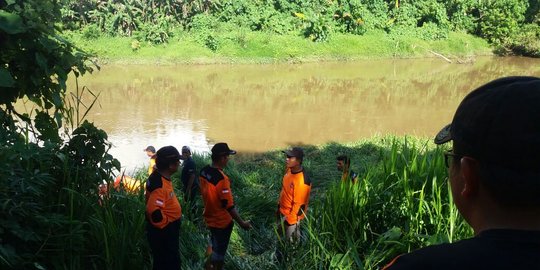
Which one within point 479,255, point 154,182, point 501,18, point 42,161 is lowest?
point 154,182

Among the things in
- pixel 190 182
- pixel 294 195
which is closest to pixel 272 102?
pixel 190 182

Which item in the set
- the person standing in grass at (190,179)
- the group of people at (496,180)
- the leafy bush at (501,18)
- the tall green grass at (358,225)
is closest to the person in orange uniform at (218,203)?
the tall green grass at (358,225)

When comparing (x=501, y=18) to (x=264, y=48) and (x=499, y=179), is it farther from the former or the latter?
(x=499, y=179)

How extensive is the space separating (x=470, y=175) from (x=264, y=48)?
28.0 m

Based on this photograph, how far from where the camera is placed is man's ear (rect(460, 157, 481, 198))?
1.09m

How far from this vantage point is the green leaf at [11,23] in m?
2.99

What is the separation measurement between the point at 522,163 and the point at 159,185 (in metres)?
3.06

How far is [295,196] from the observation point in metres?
4.77

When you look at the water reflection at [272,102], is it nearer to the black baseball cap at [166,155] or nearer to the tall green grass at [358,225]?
the black baseball cap at [166,155]

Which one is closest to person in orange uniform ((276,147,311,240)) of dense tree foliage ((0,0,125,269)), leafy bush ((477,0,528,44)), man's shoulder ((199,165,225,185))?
man's shoulder ((199,165,225,185))

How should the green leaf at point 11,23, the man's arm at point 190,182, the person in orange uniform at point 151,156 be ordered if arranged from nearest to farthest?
the green leaf at point 11,23, the man's arm at point 190,182, the person in orange uniform at point 151,156

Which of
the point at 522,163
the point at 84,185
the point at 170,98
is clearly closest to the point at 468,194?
the point at 522,163

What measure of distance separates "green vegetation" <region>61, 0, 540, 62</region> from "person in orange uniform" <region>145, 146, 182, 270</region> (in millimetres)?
21790

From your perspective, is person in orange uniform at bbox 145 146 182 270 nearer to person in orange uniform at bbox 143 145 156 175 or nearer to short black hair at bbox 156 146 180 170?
short black hair at bbox 156 146 180 170
